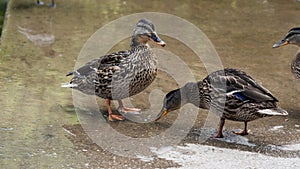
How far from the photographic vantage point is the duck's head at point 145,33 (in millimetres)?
6273

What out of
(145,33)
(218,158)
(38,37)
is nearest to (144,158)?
(218,158)

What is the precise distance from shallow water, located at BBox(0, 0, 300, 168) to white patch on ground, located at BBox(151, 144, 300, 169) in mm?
131

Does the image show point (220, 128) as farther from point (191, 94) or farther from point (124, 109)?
point (124, 109)

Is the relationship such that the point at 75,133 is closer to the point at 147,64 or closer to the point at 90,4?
the point at 147,64

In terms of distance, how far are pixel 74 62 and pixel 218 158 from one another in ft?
9.02

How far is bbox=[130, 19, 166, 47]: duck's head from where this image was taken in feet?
20.6

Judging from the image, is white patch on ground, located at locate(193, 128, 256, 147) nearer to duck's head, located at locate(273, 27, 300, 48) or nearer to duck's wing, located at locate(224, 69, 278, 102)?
duck's wing, located at locate(224, 69, 278, 102)

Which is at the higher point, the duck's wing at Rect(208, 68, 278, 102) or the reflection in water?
the duck's wing at Rect(208, 68, 278, 102)

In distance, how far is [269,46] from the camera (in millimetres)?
8336

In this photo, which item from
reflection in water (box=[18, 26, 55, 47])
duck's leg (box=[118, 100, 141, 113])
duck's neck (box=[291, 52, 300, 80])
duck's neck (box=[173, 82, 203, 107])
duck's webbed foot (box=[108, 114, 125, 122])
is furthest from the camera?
reflection in water (box=[18, 26, 55, 47])

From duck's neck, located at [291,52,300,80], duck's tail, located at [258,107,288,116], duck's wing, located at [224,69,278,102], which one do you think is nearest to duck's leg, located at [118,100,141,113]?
duck's wing, located at [224,69,278,102]

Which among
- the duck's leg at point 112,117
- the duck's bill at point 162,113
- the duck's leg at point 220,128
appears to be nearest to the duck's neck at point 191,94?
the duck's bill at point 162,113

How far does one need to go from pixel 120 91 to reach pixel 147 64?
37 centimetres

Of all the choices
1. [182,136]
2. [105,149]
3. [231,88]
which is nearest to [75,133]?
[105,149]
